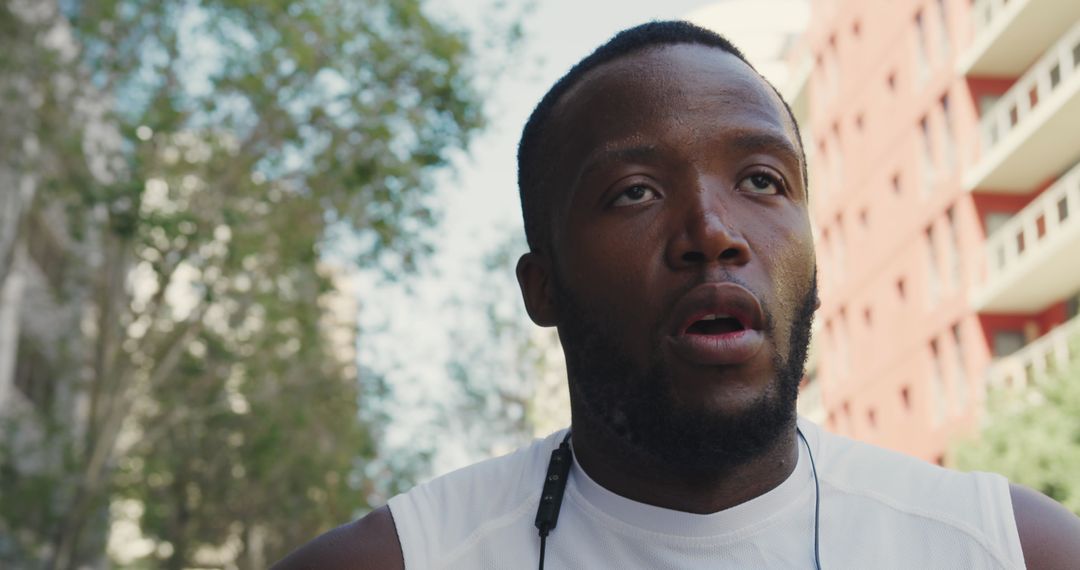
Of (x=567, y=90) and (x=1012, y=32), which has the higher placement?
(x=567, y=90)

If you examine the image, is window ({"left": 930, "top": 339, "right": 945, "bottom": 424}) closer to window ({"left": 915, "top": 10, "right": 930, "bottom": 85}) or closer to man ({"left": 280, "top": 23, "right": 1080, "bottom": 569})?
window ({"left": 915, "top": 10, "right": 930, "bottom": 85})

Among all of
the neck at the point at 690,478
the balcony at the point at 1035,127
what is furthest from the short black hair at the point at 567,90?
the balcony at the point at 1035,127

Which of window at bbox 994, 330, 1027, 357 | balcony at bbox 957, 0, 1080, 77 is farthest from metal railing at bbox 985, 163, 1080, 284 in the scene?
balcony at bbox 957, 0, 1080, 77

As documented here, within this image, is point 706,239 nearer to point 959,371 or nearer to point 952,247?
point 959,371

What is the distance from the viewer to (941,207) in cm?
2838

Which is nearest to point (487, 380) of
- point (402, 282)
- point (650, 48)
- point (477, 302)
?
point (477, 302)

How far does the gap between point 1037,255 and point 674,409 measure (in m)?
22.8

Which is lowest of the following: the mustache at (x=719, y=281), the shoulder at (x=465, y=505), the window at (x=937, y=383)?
the window at (x=937, y=383)

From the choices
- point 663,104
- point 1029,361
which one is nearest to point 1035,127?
point 1029,361

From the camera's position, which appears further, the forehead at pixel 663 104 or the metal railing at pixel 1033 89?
the metal railing at pixel 1033 89

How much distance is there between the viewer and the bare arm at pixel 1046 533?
1796 mm

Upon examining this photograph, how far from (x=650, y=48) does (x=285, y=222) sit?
14.0 metres

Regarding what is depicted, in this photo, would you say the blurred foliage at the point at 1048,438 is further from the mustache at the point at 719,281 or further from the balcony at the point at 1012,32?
the mustache at the point at 719,281

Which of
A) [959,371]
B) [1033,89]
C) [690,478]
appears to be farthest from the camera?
[959,371]
